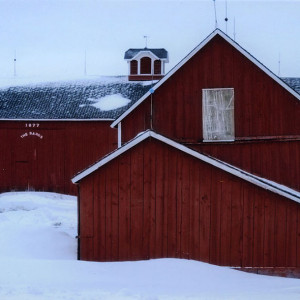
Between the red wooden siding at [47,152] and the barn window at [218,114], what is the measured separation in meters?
9.85

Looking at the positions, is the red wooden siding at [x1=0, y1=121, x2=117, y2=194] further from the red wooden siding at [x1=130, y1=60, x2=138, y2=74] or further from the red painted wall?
the red painted wall

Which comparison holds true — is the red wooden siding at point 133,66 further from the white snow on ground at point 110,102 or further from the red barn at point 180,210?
the red barn at point 180,210

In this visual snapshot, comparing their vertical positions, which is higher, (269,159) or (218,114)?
(218,114)

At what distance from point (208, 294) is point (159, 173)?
3930 mm

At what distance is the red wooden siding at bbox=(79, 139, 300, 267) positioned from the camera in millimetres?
11883


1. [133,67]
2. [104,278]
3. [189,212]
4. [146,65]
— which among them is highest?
[146,65]

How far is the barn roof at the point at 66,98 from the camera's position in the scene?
24.8 m

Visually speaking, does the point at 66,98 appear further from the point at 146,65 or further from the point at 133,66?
the point at 146,65

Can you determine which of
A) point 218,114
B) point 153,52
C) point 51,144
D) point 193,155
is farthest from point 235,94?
point 153,52

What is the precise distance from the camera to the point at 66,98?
2670 cm

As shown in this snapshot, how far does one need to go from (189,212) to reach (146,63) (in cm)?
1994

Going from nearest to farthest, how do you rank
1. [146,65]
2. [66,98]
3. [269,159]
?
[269,159] → [66,98] → [146,65]

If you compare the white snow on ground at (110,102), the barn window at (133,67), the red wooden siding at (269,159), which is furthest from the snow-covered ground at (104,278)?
the barn window at (133,67)

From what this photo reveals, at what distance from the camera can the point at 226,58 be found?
597 inches
